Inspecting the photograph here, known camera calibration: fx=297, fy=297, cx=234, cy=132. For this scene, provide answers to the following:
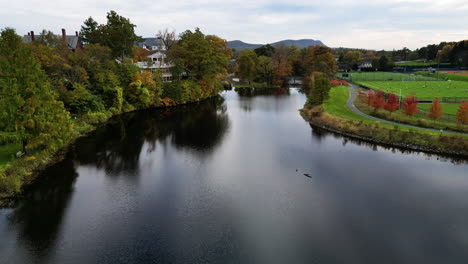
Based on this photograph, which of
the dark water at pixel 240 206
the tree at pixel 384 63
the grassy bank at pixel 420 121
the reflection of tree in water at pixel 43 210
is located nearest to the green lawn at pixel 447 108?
the grassy bank at pixel 420 121

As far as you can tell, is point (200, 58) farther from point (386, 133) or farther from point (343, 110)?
point (386, 133)

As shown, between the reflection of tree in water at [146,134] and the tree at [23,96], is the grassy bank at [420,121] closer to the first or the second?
the reflection of tree in water at [146,134]

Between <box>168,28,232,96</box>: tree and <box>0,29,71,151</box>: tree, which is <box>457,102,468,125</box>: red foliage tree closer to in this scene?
<box>0,29,71,151</box>: tree

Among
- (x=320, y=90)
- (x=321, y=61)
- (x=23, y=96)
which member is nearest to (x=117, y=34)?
(x=23, y=96)

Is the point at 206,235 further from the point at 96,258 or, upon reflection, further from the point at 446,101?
the point at 446,101

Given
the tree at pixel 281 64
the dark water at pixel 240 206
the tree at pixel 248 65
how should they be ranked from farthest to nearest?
1. the tree at pixel 281 64
2. the tree at pixel 248 65
3. the dark water at pixel 240 206
